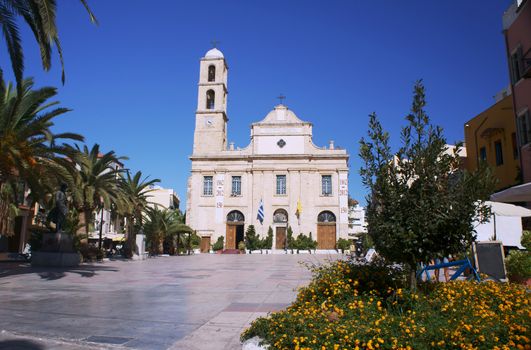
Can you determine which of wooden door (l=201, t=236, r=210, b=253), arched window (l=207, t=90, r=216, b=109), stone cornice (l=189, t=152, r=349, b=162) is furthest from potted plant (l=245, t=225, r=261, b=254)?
arched window (l=207, t=90, r=216, b=109)

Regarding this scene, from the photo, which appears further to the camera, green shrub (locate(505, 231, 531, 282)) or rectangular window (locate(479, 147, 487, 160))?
rectangular window (locate(479, 147, 487, 160))

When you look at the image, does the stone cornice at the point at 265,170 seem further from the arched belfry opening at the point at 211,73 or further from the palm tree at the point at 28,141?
the palm tree at the point at 28,141

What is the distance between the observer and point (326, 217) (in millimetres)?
42250

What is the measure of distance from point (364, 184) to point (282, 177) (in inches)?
1497

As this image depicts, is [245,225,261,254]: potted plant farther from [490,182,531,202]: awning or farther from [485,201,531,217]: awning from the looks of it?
[490,182,531,202]: awning

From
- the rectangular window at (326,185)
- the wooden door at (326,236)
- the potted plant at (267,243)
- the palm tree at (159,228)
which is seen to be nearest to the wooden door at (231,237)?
the potted plant at (267,243)

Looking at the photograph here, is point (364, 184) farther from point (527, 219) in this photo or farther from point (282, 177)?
point (282, 177)

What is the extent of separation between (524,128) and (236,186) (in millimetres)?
30936

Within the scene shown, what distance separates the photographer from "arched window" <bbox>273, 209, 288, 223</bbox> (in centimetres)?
4272

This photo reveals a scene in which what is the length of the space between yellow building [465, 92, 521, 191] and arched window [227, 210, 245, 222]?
24.5 metres

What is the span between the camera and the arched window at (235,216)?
43.3 metres

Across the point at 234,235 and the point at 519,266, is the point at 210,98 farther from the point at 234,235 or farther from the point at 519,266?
the point at 519,266

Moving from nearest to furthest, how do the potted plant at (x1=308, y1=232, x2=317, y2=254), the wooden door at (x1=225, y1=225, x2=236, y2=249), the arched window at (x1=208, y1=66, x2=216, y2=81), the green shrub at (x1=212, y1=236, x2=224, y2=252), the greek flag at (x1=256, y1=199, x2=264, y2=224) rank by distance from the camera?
1. the potted plant at (x1=308, y1=232, x2=317, y2=254)
2. the green shrub at (x1=212, y1=236, x2=224, y2=252)
3. the greek flag at (x1=256, y1=199, x2=264, y2=224)
4. the wooden door at (x1=225, y1=225, x2=236, y2=249)
5. the arched window at (x1=208, y1=66, x2=216, y2=81)

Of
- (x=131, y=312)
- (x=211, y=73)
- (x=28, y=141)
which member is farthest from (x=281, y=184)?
(x=131, y=312)
